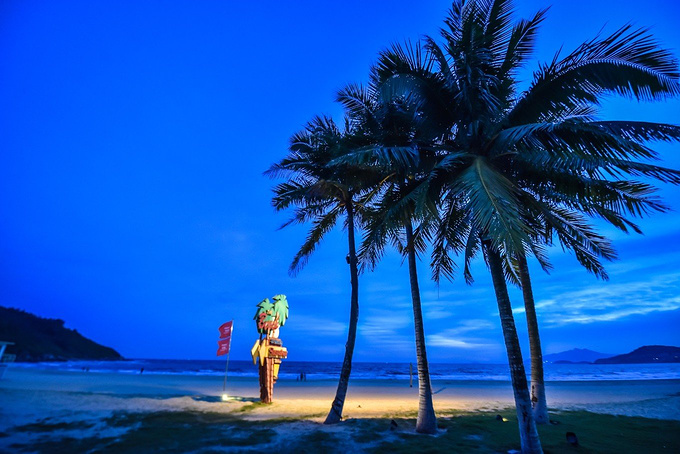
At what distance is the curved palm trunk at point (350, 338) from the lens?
29.7ft

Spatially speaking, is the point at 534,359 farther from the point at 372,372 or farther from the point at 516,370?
the point at 372,372

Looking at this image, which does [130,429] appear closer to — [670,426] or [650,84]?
[650,84]

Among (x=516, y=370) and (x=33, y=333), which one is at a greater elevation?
(x=33, y=333)

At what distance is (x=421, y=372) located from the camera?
8.12m

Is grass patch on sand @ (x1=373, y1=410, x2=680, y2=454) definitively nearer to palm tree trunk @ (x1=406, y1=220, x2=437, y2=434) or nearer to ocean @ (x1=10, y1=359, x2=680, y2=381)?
palm tree trunk @ (x1=406, y1=220, x2=437, y2=434)

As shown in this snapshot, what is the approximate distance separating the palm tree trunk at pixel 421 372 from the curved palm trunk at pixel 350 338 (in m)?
1.78

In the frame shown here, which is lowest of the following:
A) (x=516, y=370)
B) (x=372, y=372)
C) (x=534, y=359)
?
(x=372, y=372)

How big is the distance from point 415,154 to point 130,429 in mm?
9061

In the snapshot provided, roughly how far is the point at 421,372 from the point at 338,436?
94.1 inches

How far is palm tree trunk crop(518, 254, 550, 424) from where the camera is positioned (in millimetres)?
9109

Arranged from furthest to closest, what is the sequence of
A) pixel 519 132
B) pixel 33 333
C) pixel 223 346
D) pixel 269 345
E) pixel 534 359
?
pixel 33 333 < pixel 223 346 < pixel 269 345 < pixel 534 359 < pixel 519 132

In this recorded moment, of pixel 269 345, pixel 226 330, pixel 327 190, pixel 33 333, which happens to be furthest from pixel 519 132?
pixel 33 333

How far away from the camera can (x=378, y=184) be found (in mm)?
9977

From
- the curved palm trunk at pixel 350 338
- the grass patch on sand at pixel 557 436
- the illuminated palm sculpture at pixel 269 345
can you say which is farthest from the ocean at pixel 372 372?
the grass patch on sand at pixel 557 436
